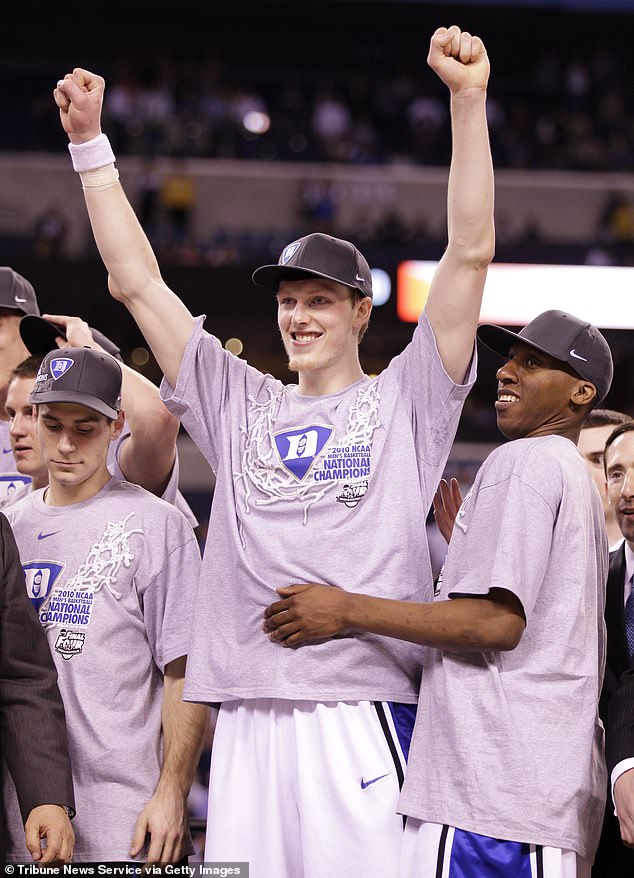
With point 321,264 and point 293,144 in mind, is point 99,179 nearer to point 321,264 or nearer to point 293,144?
point 321,264

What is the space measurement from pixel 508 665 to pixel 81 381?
130 centimetres

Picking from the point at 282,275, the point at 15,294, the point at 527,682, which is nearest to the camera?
the point at 527,682

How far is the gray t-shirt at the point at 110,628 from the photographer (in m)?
2.53

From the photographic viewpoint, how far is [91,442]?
2812mm

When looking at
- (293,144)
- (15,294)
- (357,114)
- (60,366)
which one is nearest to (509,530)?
→ (60,366)

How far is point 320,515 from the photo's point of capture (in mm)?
2457

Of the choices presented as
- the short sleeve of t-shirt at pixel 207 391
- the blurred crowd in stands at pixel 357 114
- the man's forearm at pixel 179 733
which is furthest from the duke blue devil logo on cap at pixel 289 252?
the blurred crowd in stands at pixel 357 114

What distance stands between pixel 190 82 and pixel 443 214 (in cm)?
473

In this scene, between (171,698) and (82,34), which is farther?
(82,34)

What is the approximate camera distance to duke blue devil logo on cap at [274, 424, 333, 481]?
2514 millimetres

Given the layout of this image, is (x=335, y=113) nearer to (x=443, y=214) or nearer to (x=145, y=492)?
(x=443, y=214)

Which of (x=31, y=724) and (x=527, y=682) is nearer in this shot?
(x=527, y=682)

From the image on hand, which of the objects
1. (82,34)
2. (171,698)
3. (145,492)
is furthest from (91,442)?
(82,34)

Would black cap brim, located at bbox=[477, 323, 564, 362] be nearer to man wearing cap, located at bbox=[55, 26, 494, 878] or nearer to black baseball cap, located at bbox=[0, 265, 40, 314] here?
man wearing cap, located at bbox=[55, 26, 494, 878]
